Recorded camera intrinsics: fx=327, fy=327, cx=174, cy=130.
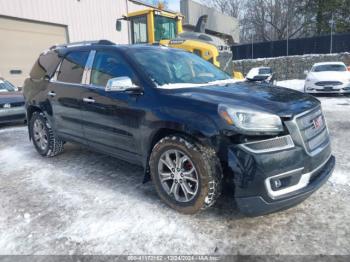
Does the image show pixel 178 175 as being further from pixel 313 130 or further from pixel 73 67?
pixel 73 67

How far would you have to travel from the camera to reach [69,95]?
15.2ft

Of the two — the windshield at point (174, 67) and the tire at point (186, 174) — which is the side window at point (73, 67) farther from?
the tire at point (186, 174)


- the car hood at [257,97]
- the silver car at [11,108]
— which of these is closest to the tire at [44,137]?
the car hood at [257,97]

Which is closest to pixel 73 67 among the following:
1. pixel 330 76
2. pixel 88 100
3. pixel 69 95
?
pixel 69 95

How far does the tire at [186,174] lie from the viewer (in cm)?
300

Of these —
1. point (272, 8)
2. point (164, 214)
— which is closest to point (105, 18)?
point (164, 214)

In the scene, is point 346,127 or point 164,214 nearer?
point 164,214

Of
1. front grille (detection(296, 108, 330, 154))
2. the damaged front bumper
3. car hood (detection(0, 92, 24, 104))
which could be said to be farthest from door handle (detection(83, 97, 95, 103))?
car hood (detection(0, 92, 24, 104))

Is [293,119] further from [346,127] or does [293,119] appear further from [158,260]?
[346,127]

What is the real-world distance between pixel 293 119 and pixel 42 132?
13.7ft

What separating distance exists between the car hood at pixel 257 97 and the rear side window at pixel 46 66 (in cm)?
267

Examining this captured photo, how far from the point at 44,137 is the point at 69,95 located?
1272 millimetres

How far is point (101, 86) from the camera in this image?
4109 millimetres

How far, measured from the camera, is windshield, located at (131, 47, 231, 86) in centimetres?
377
